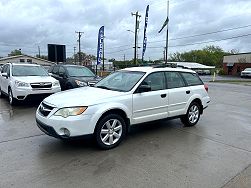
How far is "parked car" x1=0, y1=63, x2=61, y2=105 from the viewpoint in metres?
8.52

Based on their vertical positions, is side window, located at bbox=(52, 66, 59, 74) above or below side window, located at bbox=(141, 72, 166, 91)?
above

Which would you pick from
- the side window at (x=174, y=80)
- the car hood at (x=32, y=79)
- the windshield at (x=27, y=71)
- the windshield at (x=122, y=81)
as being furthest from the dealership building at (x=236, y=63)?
the windshield at (x=122, y=81)

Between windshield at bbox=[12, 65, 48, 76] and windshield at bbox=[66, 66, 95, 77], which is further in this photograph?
windshield at bbox=[66, 66, 95, 77]

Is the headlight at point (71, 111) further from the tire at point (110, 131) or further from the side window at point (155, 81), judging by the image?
the side window at point (155, 81)

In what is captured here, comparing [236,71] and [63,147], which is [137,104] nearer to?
[63,147]

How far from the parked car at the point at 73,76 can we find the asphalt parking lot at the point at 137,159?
4053 millimetres

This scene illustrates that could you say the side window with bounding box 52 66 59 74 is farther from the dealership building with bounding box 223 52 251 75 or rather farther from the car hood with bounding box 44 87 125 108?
the dealership building with bounding box 223 52 251 75

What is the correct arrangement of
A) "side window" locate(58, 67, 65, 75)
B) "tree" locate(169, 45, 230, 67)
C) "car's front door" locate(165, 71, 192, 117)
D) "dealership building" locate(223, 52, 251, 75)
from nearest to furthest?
1. "car's front door" locate(165, 71, 192, 117)
2. "side window" locate(58, 67, 65, 75)
3. "dealership building" locate(223, 52, 251, 75)
4. "tree" locate(169, 45, 230, 67)

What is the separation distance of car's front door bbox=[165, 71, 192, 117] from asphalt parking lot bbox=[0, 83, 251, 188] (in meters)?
0.55

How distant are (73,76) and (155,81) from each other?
19.7 feet

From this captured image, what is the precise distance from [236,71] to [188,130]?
5026 cm

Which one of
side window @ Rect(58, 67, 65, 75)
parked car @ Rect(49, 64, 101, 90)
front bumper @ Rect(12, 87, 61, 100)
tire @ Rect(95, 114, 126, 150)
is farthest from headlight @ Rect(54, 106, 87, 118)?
side window @ Rect(58, 67, 65, 75)

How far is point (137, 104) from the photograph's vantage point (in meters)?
5.05

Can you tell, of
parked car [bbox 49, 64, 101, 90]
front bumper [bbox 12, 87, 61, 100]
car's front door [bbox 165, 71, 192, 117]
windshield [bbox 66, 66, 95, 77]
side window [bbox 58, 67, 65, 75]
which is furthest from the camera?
side window [bbox 58, 67, 65, 75]
